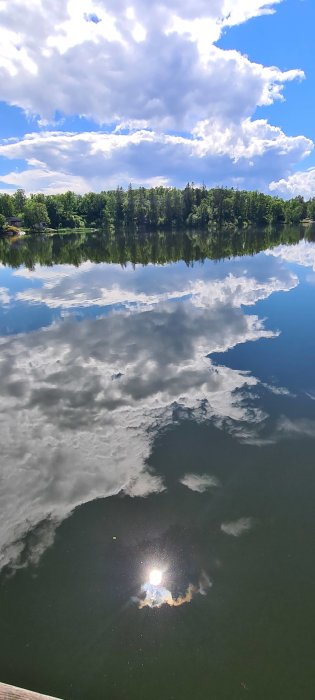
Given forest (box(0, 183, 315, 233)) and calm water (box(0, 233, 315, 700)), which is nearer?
calm water (box(0, 233, 315, 700))

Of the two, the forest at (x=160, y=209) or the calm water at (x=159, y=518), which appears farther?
the forest at (x=160, y=209)

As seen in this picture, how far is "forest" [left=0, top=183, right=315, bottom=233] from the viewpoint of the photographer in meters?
163

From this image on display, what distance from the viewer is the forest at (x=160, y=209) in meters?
163

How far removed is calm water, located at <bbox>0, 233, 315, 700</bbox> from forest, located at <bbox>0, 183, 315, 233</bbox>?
506ft

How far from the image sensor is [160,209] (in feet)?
553

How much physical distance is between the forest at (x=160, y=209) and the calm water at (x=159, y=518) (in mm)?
154187

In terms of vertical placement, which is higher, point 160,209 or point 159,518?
point 160,209

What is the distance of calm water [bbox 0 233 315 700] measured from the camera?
6.03m

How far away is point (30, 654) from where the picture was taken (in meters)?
6.18

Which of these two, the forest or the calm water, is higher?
the forest

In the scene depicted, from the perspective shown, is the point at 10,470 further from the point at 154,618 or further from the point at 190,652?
the point at 190,652

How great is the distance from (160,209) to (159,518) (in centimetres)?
17451

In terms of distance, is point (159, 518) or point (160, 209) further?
point (160, 209)

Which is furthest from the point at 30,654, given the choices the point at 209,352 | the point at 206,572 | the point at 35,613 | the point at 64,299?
the point at 64,299
